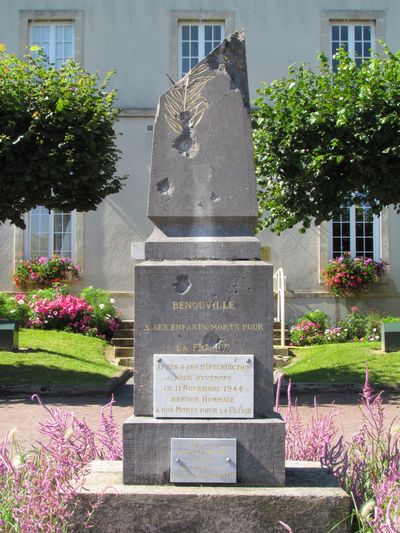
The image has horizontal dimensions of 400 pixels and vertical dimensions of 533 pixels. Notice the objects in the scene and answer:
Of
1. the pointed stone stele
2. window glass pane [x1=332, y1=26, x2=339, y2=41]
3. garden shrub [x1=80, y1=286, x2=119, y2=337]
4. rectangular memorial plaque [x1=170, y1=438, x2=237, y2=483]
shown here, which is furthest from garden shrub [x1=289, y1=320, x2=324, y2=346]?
rectangular memorial plaque [x1=170, y1=438, x2=237, y2=483]

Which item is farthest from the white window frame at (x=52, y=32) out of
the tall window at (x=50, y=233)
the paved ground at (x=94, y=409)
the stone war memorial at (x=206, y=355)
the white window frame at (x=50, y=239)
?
the stone war memorial at (x=206, y=355)

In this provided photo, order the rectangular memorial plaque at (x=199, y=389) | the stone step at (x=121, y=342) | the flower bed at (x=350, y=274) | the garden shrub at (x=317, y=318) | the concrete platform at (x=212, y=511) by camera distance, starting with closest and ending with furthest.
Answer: the concrete platform at (x=212, y=511) → the rectangular memorial plaque at (x=199, y=389) → the stone step at (x=121, y=342) → the garden shrub at (x=317, y=318) → the flower bed at (x=350, y=274)

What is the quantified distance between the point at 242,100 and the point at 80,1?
46.4 ft

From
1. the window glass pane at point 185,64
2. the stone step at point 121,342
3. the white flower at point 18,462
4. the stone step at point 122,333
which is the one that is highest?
the window glass pane at point 185,64

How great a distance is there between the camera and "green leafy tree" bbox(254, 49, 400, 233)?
396 inches

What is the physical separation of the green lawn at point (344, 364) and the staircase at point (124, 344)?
3.23 m

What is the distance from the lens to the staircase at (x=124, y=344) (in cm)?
1389

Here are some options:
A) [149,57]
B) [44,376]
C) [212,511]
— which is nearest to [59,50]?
[149,57]

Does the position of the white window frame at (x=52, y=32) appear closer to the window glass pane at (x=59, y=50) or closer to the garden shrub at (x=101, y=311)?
the window glass pane at (x=59, y=50)

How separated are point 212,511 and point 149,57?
14.9 m

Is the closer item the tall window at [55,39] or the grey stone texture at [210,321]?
the grey stone texture at [210,321]

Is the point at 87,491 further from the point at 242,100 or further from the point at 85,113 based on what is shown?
the point at 85,113

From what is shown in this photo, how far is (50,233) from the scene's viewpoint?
57.2 feet

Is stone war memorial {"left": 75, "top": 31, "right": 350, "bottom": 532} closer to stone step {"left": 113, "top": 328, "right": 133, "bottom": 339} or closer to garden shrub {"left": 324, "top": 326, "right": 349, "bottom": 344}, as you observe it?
stone step {"left": 113, "top": 328, "right": 133, "bottom": 339}
